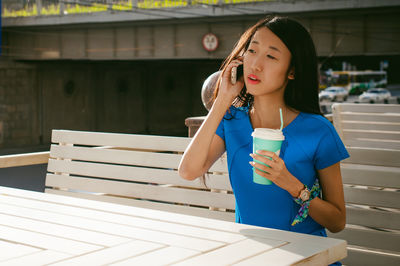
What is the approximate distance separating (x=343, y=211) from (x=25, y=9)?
1168 inches

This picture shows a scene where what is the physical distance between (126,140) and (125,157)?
11 cm

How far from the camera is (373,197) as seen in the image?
9.19 ft

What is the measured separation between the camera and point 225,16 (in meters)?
23.1

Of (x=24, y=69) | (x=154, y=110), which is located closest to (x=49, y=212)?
(x=24, y=69)

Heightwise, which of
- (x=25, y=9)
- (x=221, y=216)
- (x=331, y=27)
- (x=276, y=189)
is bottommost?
(x=221, y=216)

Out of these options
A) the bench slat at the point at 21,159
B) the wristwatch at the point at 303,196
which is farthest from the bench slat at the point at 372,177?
the bench slat at the point at 21,159

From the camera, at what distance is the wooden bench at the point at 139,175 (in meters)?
3.39

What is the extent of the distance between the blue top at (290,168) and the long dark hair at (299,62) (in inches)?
3.4


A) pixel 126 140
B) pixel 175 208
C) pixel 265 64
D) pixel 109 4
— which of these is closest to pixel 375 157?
pixel 265 64

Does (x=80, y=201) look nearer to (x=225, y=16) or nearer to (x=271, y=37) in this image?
(x=271, y=37)

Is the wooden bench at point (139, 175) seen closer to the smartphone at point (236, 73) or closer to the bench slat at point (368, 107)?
the smartphone at point (236, 73)

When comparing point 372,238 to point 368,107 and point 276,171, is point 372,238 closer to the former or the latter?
point 276,171

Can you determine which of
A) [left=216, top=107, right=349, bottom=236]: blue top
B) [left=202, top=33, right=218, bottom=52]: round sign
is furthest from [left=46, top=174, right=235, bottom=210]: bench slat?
[left=202, top=33, right=218, bottom=52]: round sign

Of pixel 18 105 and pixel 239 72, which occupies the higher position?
pixel 18 105
